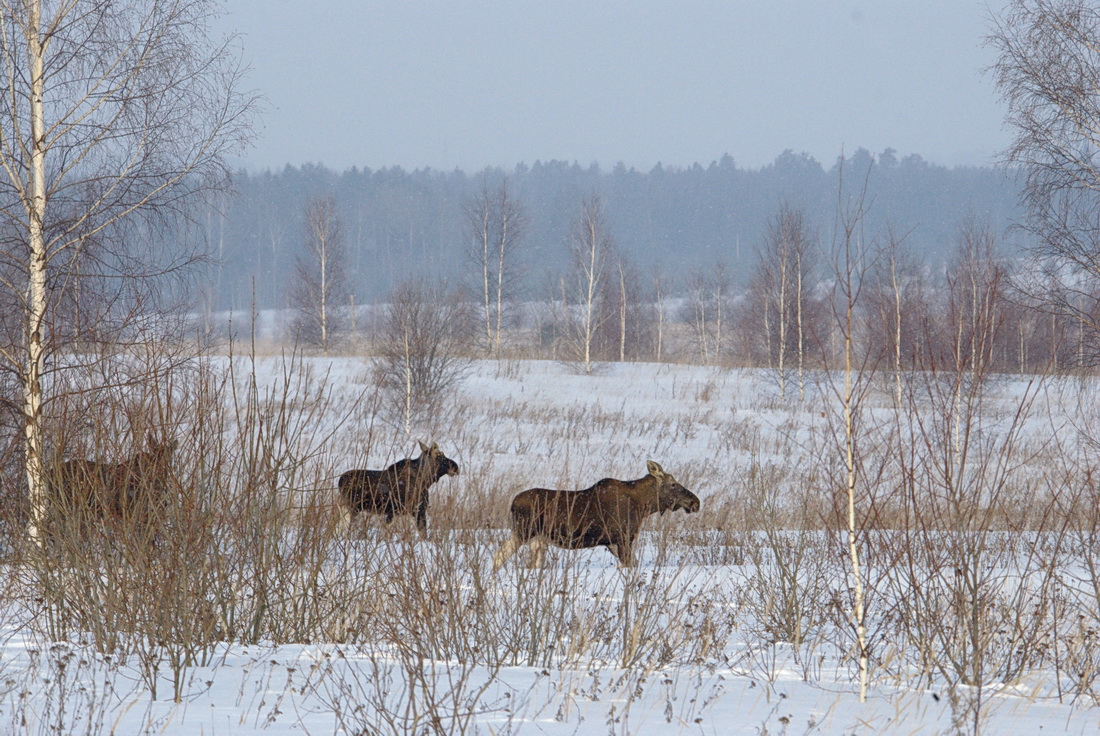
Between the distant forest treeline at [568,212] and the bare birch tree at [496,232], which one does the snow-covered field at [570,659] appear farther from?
the distant forest treeline at [568,212]

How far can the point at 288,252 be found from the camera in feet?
320

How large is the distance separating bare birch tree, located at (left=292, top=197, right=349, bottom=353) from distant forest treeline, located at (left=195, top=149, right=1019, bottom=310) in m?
34.2

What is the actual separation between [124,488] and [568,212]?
309 feet

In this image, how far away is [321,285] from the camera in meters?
43.2

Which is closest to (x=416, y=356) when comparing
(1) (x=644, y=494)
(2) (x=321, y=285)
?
(1) (x=644, y=494)

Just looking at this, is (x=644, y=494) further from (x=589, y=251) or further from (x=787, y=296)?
(x=589, y=251)

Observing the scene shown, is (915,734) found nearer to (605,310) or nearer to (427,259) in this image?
(605,310)

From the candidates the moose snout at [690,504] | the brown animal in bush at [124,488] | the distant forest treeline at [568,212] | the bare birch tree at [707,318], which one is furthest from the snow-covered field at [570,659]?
the distant forest treeline at [568,212]

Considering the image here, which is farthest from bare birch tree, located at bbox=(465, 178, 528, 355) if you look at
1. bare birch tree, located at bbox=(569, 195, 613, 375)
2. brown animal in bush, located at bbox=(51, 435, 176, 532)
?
brown animal in bush, located at bbox=(51, 435, 176, 532)

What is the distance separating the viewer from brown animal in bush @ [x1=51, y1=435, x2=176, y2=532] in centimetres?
499

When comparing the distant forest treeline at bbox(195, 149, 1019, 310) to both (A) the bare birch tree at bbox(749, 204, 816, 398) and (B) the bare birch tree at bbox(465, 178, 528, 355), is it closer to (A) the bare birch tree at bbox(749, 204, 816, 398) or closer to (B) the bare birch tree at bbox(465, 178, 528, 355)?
(B) the bare birch tree at bbox(465, 178, 528, 355)

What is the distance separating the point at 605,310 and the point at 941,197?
3577 inches

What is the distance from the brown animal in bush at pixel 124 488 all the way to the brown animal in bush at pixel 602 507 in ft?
10.0

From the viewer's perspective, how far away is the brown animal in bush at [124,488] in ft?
16.4
